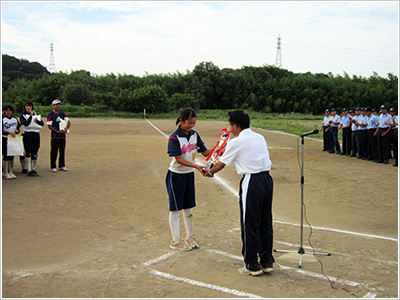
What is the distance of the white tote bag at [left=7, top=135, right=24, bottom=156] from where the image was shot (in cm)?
1063

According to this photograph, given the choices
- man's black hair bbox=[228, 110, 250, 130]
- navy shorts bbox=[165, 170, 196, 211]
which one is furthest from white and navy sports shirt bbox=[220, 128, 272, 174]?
navy shorts bbox=[165, 170, 196, 211]

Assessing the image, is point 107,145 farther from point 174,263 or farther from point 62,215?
point 174,263

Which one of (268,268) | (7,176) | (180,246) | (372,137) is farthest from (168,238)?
(372,137)

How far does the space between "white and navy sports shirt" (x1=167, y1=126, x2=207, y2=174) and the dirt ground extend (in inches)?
49.2

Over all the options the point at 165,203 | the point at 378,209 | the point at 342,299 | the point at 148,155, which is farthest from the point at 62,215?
the point at 148,155

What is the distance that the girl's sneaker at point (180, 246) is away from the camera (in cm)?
583

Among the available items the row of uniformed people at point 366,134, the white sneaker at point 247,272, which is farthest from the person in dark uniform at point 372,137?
the white sneaker at point 247,272

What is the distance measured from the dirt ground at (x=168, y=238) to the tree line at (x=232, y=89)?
45.7 metres

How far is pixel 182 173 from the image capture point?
230 inches

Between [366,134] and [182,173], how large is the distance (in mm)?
13452

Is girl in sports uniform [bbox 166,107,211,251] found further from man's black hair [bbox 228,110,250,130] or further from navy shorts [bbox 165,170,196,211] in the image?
man's black hair [bbox 228,110,250,130]

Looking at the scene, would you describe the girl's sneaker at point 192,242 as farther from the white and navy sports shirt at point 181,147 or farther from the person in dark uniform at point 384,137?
the person in dark uniform at point 384,137

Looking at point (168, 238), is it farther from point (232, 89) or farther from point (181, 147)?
point (232, 89)

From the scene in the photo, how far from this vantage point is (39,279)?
15.7 feet
